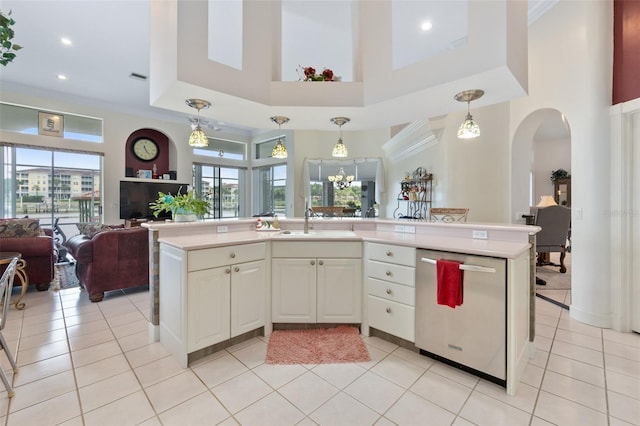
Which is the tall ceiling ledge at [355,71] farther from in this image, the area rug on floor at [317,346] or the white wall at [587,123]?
the area rug on floor at [317,346]

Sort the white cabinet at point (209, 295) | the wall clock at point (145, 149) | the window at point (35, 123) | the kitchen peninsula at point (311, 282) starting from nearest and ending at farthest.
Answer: the kitchen peninsula at point (311, 282), the white cabinet at point (209, 295), the window at point (35, 123), the wall clock at point (145, 149)

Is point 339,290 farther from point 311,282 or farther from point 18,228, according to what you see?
point 18,228

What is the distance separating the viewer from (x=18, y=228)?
3887 millimetres

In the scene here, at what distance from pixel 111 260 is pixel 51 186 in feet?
13.4

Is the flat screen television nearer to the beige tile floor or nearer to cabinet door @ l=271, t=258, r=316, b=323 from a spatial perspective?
the beige tile floor

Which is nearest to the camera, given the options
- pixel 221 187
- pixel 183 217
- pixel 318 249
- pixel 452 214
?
pixel 318 249

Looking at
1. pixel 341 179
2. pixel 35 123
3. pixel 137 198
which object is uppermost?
pixel 35 123

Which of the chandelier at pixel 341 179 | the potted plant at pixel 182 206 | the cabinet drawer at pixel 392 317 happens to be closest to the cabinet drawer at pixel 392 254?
the cabinet drawer at pixel 392 317

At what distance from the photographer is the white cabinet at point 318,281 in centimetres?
266

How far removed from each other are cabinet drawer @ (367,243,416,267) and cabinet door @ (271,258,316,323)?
1.85 ft

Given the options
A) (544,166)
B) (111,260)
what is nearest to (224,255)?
(111,260)

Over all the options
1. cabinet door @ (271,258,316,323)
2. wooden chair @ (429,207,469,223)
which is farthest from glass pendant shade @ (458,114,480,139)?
cabinet door @ (271,258,316,323)

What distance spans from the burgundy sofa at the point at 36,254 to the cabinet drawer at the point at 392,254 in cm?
447

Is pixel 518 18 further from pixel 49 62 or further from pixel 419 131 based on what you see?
pixel 49 62
